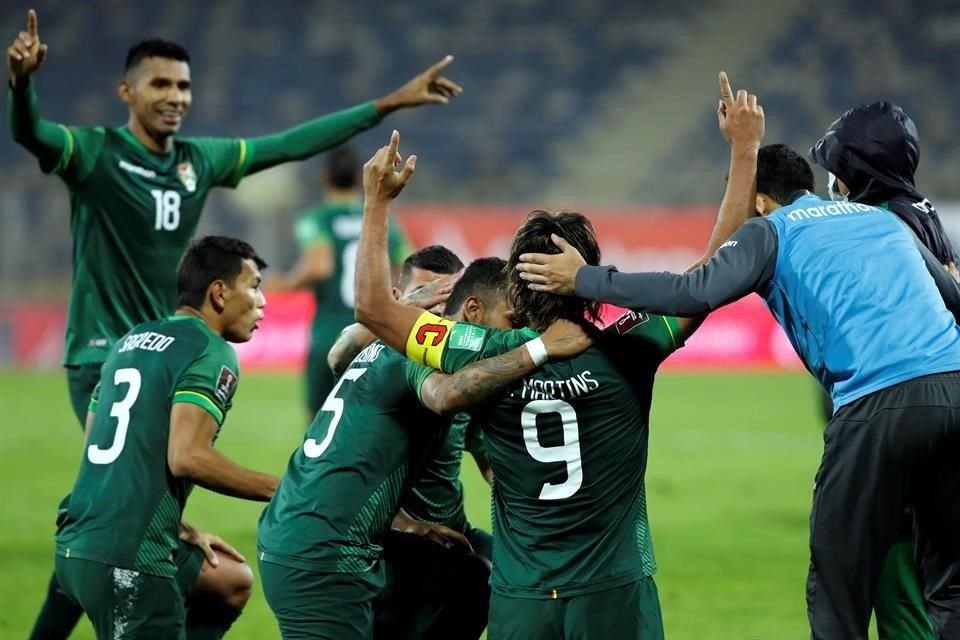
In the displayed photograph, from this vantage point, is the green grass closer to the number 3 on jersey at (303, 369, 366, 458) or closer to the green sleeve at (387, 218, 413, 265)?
the green sleeve at (387, 218, 413, 265)

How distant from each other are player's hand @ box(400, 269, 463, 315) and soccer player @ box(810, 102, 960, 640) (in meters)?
1.37

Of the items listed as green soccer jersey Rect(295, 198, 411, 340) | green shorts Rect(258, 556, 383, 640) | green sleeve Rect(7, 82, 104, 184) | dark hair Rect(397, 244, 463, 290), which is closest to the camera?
green shorts Rect(258, 556, 383, 640)

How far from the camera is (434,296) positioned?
4812 mm

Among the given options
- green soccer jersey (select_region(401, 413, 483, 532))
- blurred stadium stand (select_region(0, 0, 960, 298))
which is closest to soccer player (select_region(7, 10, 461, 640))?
green soccer jersey (select_region(401, 413, 483, 532))

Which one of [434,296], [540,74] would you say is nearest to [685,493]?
[434,296]

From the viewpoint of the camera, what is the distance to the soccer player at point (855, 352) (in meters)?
4.05

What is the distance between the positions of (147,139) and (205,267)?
179 centimetres

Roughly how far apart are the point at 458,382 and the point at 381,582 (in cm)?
84

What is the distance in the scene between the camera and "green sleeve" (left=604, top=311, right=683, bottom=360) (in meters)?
4.14

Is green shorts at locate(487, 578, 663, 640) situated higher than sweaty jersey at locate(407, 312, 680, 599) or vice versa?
sweaty jersey at locate(407, 312, 680, 599)

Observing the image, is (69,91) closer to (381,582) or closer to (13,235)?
(13,235)

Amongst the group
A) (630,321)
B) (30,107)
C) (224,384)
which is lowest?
(224,384)

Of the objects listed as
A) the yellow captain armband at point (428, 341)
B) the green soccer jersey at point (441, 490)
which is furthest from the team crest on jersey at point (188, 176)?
the yellow captain armband at point (428, 341)

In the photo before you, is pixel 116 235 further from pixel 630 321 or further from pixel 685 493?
pixel 685 493
